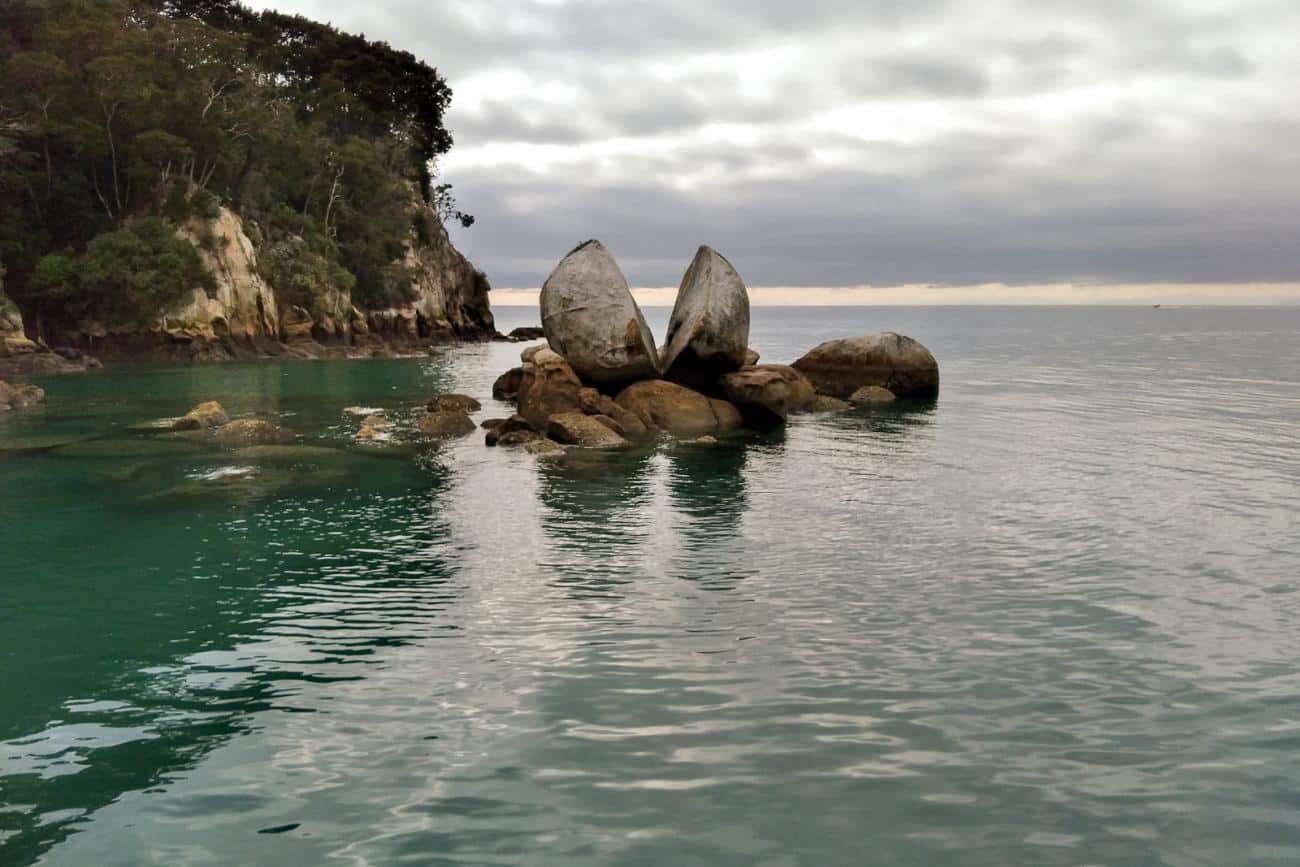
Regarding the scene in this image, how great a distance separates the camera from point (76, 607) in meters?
11.8

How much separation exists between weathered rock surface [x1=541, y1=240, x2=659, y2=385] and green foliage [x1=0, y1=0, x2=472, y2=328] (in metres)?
32.4

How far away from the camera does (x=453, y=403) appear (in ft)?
107

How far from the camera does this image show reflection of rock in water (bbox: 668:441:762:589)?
13641mm

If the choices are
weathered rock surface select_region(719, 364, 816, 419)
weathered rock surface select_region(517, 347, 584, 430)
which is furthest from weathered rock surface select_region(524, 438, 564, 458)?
weathered rock surface select_region(719, 364, 816, 419)

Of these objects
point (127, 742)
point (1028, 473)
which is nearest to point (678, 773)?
point (127, 742)

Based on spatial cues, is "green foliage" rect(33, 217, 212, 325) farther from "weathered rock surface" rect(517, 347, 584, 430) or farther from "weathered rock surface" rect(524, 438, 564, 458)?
"weathered rock surface" rect(524, 438, 564, 458)

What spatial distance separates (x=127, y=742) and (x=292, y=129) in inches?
2656

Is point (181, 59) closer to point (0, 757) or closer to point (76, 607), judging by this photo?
point (76, 607)

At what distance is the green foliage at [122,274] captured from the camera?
2012 inches

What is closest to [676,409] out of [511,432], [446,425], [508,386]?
[511,432]

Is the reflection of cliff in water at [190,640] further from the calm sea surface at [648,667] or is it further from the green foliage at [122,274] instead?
the green foliage at [122,274]

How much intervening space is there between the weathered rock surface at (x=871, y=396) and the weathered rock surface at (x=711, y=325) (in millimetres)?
6369

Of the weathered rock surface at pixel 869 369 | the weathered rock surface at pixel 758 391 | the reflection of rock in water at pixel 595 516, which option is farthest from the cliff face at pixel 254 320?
the reflection of rock in water at pixel 595 516

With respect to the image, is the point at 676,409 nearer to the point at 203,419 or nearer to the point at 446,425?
the point at 446,425
